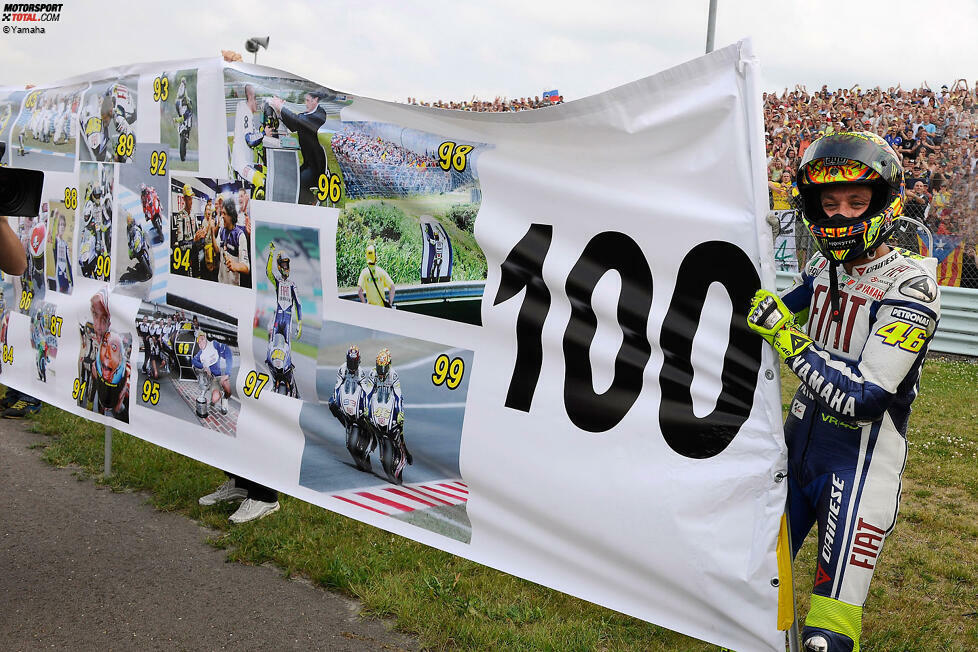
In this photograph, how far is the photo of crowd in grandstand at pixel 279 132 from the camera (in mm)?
3598

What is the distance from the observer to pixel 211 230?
4.08 meters

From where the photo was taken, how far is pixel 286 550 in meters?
4.26

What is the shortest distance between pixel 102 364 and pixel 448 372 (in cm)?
272

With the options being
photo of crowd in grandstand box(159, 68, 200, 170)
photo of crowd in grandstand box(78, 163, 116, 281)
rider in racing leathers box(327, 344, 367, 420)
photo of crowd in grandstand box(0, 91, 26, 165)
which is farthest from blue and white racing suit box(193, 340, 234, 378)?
photo of crowd in grandstand box(0, 91, 26, 165)

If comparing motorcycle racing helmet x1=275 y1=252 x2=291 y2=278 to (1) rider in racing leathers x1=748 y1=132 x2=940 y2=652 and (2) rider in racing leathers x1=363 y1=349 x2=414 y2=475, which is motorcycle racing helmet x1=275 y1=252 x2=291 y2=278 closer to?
(2) rider in racing leathers x1=363 y1=349 x2=414 y2=475

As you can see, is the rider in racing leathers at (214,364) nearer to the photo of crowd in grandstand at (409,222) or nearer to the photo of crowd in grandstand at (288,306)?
the photo of crowd in grandstand at (288,306)

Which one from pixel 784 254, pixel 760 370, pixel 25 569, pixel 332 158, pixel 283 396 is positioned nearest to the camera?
pixel 760 370

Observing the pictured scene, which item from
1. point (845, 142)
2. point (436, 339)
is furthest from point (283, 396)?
point (845, 142)

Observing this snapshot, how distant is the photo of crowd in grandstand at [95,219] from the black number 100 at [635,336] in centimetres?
295

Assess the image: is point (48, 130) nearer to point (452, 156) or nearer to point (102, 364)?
point (102, 364)

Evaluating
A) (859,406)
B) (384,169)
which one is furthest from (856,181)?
(384,169)

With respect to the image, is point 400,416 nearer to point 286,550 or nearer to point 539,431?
point 539,431

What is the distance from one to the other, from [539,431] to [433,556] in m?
1.66

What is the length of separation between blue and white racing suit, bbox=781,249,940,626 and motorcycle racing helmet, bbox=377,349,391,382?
160 cm
